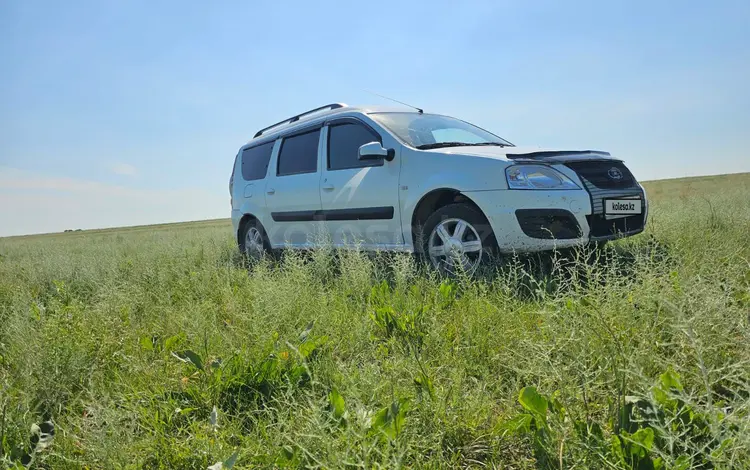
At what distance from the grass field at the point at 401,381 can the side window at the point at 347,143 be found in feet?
6.66

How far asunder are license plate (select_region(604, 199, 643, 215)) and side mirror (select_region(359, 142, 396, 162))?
1.96m

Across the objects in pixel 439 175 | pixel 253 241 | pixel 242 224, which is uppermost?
pixel 439 175

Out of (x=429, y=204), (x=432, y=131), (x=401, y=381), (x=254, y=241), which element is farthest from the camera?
(x=254, y=241)

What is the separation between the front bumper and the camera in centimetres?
327

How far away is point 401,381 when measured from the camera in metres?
1.83

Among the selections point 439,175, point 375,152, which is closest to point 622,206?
point 439,175

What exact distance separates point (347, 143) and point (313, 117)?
973 mm

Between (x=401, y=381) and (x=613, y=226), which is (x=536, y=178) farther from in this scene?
(x=401, y=381)

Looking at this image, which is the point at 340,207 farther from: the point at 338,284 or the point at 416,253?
the point at 338,284

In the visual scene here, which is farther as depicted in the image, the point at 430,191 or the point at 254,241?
the point at 254,241

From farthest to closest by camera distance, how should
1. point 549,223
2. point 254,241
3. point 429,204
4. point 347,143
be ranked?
point 254,241 < point 347,143 < point 429,204 < point 549,223

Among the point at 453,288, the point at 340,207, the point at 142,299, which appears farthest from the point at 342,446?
the point at 340,207

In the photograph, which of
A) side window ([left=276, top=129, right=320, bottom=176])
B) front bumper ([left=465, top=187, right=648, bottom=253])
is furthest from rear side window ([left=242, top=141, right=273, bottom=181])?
front bumper ([left=465, top=187, right=648, bottom=253])

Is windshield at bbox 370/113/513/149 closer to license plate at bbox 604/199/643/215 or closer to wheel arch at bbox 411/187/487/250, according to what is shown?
wheel arch at bbox 411/187/487/250
